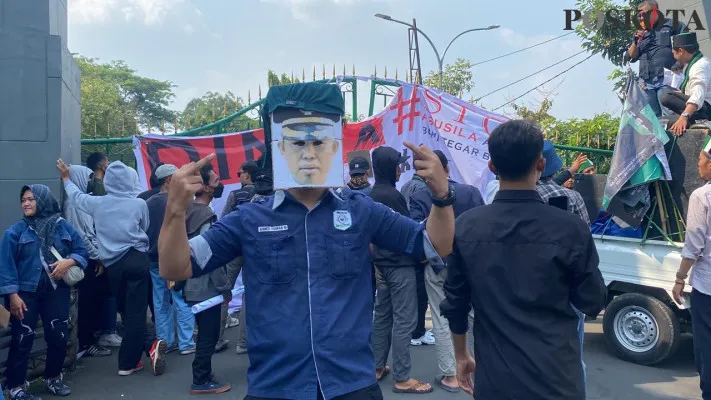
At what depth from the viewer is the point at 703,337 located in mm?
4137

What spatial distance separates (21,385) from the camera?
5.00 metres

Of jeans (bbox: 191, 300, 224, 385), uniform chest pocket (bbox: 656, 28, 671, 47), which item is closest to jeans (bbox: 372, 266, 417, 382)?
jeans (bbox: 191, 300, 224, 385)

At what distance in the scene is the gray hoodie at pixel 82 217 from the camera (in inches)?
245

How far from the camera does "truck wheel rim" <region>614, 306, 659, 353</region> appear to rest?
19.4ft

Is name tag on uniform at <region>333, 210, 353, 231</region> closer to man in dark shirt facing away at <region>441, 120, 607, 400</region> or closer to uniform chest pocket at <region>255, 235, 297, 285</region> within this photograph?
uniform chest pocket at <region>255, 235, 297, 285</region>

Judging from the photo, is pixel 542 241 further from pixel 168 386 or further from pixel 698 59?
pixel 698 59

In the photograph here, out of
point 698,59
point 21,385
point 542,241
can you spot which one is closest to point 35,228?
point 21,385

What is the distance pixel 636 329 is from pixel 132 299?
4.74 meters

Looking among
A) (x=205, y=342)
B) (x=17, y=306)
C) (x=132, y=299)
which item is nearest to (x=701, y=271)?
(x=205, y=342)

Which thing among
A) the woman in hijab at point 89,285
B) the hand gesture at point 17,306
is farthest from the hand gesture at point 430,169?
the woman in hijab at point 89,285

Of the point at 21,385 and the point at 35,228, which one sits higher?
the point at 35,228

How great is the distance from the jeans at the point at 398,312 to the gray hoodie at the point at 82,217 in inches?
112

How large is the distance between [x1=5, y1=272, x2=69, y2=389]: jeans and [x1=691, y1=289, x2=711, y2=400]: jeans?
479cm

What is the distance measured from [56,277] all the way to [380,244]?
349 centimetres
